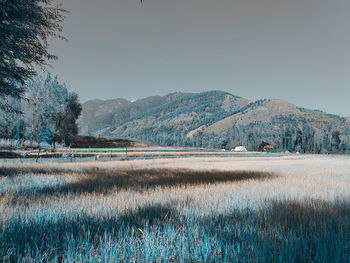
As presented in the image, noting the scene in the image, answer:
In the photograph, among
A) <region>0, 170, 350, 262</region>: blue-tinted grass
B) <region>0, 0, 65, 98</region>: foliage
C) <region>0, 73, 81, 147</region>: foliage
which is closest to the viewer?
<region>0, 170, 350, 262</region>: blue-tinted grass

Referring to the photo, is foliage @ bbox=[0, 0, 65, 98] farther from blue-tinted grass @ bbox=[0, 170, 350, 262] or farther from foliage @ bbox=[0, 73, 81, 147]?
foliage @ bbox=[0, 73, 81, 147]

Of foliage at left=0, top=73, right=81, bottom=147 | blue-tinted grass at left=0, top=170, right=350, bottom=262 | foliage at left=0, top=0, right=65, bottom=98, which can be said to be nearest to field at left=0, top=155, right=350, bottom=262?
blue-tinted grass at left=0, top=170, right=350, bottom=262

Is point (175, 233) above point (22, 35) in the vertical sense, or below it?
below

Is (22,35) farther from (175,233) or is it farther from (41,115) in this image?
(41,115)

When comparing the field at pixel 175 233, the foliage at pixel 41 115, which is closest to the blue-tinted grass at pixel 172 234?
the field at pixel 175 233

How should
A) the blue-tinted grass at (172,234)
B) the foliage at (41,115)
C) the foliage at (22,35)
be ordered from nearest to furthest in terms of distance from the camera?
the blue-tinted grass at (172,234)
the foliage at (22,35)
the foliage at (41,115)

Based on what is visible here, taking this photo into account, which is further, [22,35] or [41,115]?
[41,115]

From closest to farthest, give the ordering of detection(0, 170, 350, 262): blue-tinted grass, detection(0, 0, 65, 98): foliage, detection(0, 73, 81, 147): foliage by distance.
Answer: detection(0, 170, 350, 262): blue-tinted grass < detection(0, 0, 65, 98): foliage < detection(0, 73, 81, 147): foliage

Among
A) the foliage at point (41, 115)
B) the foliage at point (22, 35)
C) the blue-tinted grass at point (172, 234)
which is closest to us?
the blue-tinted grass at point (172, 234)

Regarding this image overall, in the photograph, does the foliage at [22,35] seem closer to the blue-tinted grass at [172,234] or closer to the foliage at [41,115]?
the blue-tinted grass at [172,234]

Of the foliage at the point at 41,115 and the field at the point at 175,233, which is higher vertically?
the foliage at the point at 41,115

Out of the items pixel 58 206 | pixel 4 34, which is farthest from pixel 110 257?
pixel 4 34

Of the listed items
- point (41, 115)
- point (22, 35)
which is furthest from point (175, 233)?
point (41, 115)

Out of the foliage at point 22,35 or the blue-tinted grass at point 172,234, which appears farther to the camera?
the foliage at point 22,35
